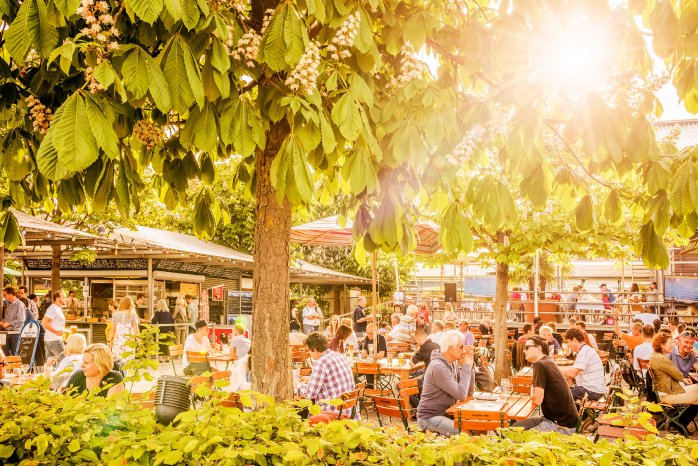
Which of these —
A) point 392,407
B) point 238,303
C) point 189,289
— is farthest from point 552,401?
point 238,303

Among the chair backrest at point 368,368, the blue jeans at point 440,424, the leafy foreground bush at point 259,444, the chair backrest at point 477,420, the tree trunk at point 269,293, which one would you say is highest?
the tree trunk at point 269,293

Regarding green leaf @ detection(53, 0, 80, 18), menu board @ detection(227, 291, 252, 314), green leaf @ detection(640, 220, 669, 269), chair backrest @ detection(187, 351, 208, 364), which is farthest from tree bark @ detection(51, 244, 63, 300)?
green leaf @ detection(640, 220, 669, 269)

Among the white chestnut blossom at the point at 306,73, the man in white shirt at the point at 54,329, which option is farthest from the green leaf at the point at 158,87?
the man in white shirt at the point at 54,329

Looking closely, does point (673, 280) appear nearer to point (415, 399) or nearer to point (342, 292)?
point (415, 399)

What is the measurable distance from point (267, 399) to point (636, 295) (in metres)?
17.8

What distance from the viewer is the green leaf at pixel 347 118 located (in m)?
2.85

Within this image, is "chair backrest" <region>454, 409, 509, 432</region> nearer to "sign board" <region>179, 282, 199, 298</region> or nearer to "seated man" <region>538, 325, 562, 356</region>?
"seated man" <region>538, 325, 562, 356</region>

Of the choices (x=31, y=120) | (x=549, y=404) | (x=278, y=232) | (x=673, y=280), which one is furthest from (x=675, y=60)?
(x=673, y=280)

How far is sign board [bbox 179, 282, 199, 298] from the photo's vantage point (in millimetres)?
24078

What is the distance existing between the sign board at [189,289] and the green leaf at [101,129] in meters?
22.5

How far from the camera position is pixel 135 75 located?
7.88 ft

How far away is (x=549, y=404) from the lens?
22.6 feet

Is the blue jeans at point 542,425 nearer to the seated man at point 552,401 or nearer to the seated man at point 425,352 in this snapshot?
the seated man at point 552,401

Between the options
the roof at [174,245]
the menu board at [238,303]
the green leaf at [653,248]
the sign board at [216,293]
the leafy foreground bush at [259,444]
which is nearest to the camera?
the leafy foreground bush at [259,444]
